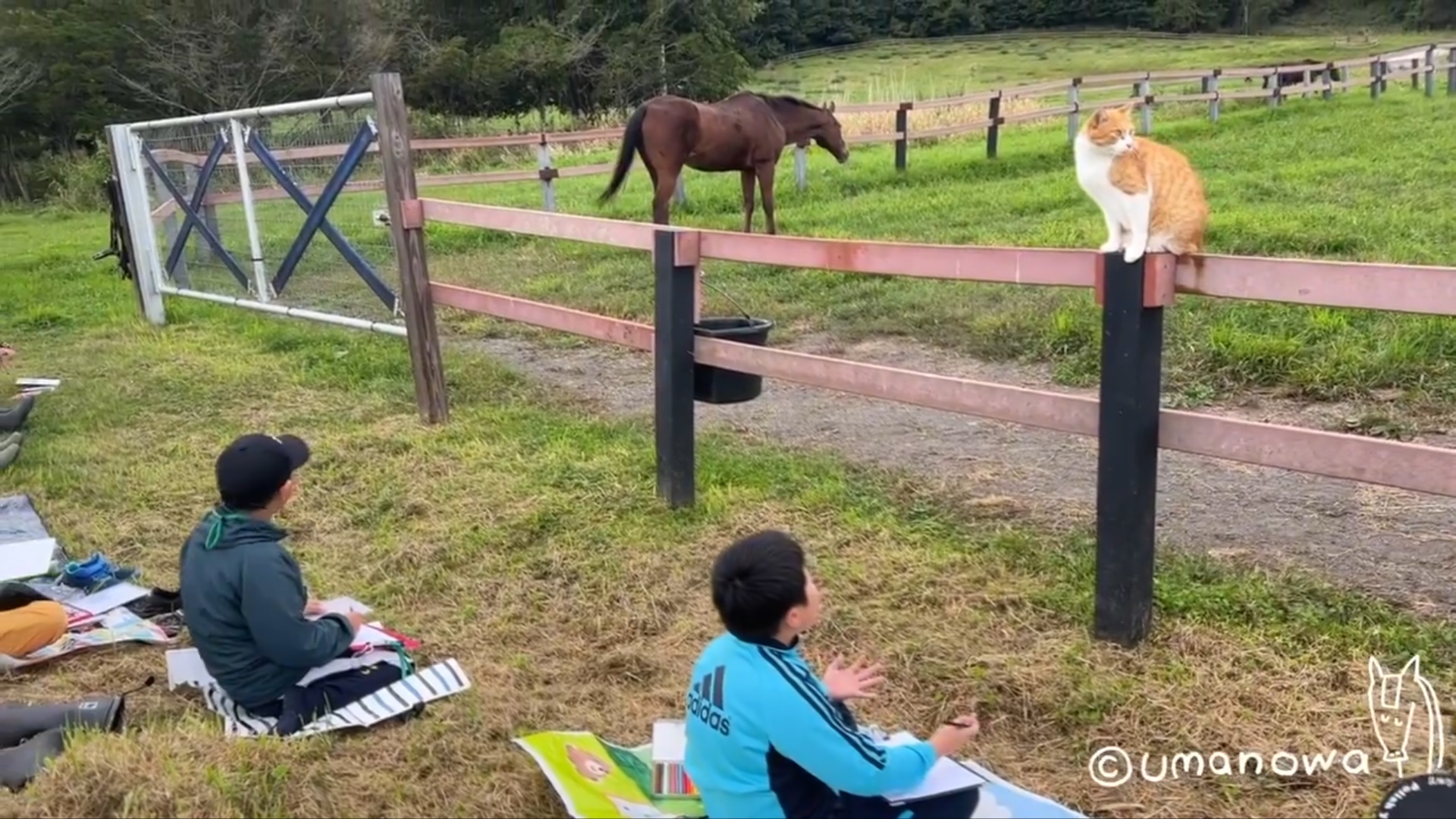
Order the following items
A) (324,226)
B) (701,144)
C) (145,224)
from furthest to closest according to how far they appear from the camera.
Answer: (701,144)
(145,224)
(324,226)

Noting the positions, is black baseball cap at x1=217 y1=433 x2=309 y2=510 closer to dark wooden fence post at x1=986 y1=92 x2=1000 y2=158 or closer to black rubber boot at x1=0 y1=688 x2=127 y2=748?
black rubber boot at x1=0 y1=688 x2=127 y2=748

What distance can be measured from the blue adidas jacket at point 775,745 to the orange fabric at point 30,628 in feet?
7.58

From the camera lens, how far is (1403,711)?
269 cm

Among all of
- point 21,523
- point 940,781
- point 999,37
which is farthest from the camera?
point 999,37

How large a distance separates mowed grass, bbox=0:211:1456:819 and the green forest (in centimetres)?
2601

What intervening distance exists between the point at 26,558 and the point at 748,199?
7431 millimetres

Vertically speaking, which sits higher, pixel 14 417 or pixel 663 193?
pixel 663 193

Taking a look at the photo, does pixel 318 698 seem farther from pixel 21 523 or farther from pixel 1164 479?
pixel 1164 479

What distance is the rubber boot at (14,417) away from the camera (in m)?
6.08

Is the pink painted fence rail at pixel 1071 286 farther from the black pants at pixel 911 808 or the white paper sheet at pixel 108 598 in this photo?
the white paper sheet at pixel 108 598

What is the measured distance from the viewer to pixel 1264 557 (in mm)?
3572

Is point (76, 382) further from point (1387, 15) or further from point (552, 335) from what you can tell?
point (1387, 15)

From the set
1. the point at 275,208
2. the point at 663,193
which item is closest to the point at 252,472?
the point at 275,208

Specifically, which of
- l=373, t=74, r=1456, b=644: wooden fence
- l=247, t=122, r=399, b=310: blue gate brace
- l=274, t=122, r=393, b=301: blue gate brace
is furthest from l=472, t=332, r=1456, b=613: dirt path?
l=274, t=122, r=393, b=301: blue gate brace
